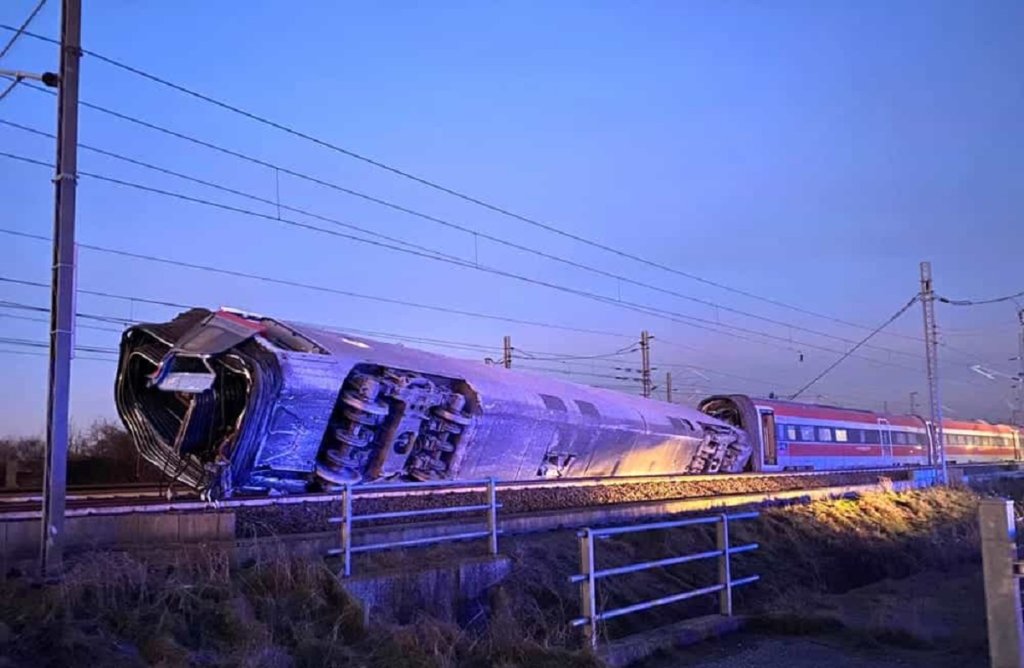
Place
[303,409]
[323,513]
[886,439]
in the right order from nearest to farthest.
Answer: [323,513], [303,409], [886,439]

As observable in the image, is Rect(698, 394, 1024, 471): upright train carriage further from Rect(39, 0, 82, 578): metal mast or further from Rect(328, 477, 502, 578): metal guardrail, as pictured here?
Rect(39, 0, 82, 578): metal mast

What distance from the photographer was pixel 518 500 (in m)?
17.1

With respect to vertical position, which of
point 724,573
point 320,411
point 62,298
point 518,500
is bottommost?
point 724,573

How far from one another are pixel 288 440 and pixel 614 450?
1041 centimetres

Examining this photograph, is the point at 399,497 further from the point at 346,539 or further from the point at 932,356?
the point at 932,356

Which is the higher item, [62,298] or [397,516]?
[62,298]

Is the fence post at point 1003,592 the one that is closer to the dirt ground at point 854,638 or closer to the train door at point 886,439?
the dirt ground at point 854,638

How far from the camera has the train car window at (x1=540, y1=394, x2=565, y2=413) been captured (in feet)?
63.3

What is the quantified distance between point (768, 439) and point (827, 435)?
4.76m

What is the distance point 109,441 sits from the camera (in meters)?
39.2

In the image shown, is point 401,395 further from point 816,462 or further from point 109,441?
point 109,441

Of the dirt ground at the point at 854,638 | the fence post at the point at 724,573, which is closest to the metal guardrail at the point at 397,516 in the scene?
the fence post at the point at 724,573

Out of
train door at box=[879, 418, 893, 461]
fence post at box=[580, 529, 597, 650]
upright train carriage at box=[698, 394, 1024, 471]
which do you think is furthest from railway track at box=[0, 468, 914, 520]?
train door at box=[879, 418, 893, 461]

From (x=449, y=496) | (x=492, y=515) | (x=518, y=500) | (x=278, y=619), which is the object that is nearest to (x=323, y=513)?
(x=492, y=515)
